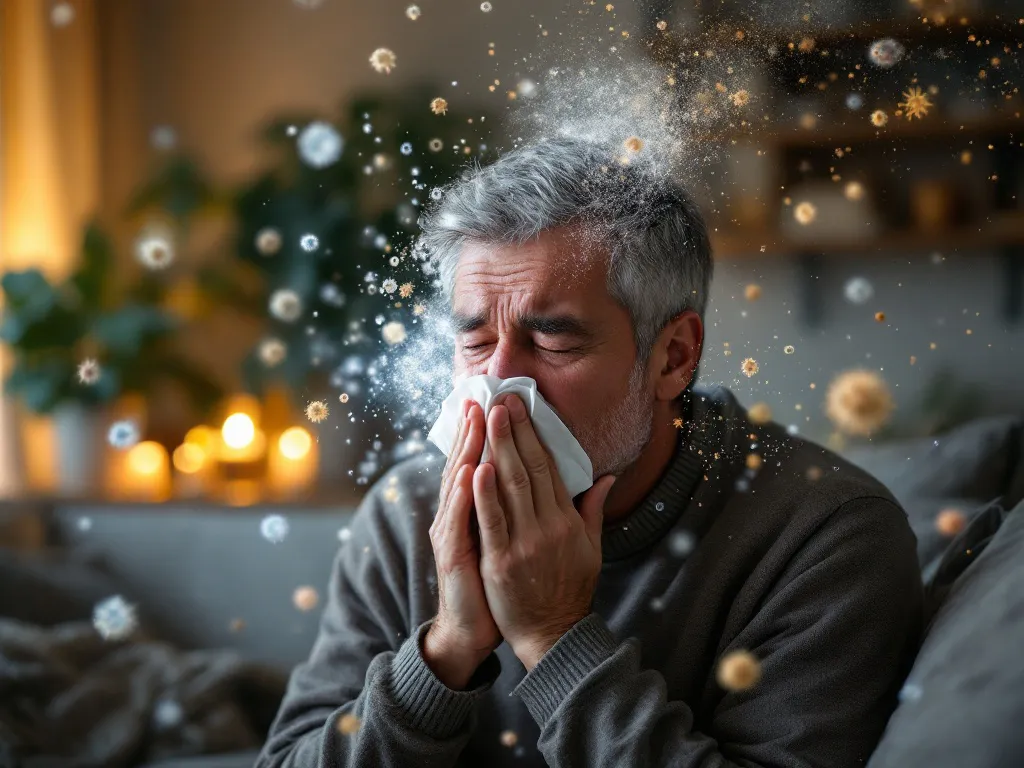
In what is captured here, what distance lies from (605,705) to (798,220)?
0.42m

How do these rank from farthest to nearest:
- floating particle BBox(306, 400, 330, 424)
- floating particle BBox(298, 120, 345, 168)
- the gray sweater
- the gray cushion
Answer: floating particle BBox(298, 120, 345, 168) → floating particle BBox(306, 400, 330, 424) → the gray sweater → the gray cushion

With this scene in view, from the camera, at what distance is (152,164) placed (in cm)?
131

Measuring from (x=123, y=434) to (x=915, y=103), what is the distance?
1171mm

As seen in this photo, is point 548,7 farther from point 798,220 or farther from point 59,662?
point 59,662

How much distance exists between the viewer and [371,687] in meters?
0.77

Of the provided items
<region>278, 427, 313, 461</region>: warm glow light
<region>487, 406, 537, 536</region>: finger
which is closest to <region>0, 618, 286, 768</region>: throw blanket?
<region>278, 427, 313, 461</region>: warm glow light

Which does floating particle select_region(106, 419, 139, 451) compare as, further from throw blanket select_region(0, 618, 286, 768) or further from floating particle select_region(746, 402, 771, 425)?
floating particle select_region(746, 402, 771, 425)

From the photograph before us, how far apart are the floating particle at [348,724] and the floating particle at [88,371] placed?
0.83 meters

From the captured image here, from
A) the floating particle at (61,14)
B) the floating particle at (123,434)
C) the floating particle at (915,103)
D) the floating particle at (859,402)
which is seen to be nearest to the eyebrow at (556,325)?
the floating particle at (859,402)

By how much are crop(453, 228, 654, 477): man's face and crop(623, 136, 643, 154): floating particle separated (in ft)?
0.30

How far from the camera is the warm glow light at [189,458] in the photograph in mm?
1311

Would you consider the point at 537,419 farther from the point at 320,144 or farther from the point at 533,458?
the point at 320,144

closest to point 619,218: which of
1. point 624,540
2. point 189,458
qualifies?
point 624,540

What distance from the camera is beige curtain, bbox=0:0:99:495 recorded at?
1367 mm
